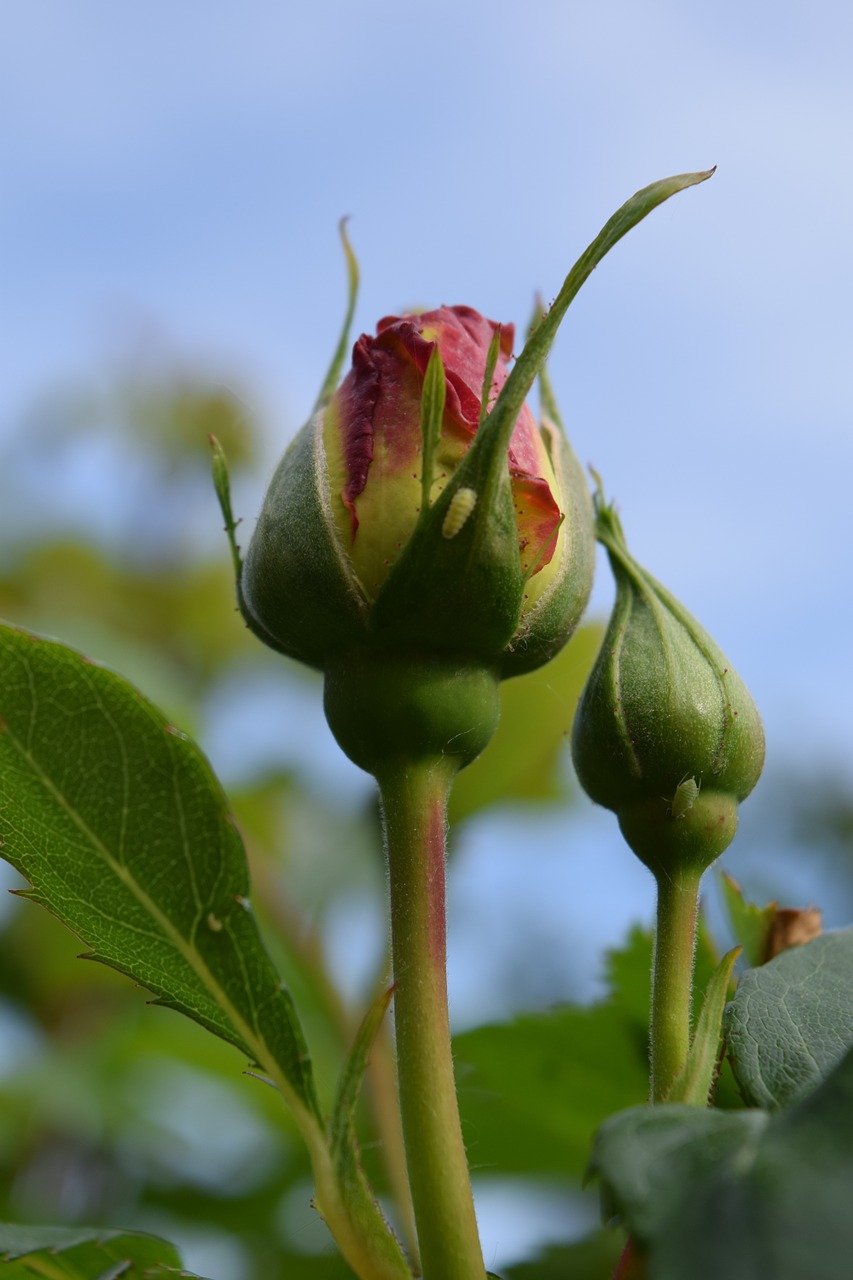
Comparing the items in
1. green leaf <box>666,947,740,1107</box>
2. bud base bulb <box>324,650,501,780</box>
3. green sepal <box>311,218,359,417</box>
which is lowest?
green leaf <box>666,947,740,1107</box>

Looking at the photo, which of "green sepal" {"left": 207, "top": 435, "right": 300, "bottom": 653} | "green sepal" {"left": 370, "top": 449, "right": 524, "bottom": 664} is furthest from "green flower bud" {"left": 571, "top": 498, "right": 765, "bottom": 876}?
"green sepal" {"left": 207, "top": 435, "right": 300, "bottom": 653}

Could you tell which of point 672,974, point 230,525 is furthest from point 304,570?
point 672,974

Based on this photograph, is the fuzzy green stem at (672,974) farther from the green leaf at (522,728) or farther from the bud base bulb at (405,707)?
the green leaf at (522,728)

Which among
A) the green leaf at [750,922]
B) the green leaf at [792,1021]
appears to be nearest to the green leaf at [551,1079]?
the green leaf at [750,922]

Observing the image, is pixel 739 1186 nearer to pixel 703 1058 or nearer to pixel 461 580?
pixel 703 1058

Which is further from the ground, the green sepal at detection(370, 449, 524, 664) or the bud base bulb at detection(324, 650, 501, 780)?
the green sepal at detection(370, 449, 524, 664)

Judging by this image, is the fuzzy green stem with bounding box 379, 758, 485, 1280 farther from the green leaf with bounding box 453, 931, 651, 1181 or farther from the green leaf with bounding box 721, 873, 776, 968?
the green leaf with bounding box 453, 931, 651, 1181
